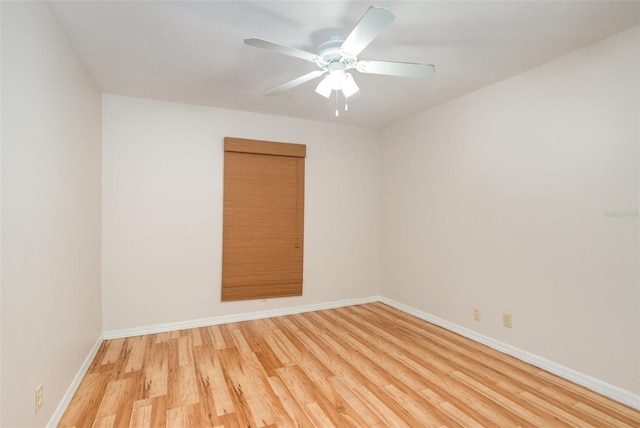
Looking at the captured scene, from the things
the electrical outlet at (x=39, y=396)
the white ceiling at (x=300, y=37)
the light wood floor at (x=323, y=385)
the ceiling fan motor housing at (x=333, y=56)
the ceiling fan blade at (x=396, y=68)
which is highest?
the white ceiling at (x=300, y=37)

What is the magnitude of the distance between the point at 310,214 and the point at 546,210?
8.21 feet

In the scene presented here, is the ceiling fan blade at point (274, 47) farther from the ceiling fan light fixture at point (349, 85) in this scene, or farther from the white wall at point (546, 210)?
the white wall at point (546, 210)

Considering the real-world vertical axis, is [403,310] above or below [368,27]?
below

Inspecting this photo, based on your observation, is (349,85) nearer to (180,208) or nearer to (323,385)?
(323,385)

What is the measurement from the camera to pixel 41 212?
5.36ft

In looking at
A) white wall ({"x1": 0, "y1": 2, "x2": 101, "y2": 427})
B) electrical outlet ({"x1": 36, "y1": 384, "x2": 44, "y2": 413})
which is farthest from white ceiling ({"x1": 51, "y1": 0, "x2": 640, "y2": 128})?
electrical outlet ({"x1": 36, "y1": 384, "x2": 44, "y2": 413})

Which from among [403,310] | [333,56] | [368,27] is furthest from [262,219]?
[368,27]

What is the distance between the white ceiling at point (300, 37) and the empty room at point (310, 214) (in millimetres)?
20

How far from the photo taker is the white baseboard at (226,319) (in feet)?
10.3

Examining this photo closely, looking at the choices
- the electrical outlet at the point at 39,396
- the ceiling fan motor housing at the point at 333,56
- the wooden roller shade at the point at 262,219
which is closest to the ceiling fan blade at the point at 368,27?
the ceiling fan motor housing at the point at 333,56

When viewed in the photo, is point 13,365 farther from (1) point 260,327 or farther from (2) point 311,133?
(2) point 311,133

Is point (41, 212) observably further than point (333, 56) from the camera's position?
No

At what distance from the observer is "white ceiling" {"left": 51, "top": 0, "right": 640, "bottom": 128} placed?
1.79m

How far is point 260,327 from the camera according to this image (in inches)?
134
